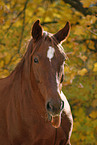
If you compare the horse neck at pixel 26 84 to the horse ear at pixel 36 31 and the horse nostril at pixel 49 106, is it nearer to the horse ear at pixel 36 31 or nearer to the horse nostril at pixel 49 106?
the horse ear at pixel 36 31

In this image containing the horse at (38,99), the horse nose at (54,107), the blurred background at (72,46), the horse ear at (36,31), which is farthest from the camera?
the blurred background at (72,46)

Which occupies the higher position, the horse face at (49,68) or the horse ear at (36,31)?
the horse ear at (36,31)

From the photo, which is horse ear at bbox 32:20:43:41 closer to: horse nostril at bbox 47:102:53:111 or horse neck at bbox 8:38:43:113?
horse neck at bbox 8:38:43:113

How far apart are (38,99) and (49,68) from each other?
433 mm

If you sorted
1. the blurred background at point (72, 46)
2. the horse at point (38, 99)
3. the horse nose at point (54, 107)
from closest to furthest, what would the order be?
the horse nose at point (54, 107), the horse at point (38, 99), the blurred background at point (72, 46)

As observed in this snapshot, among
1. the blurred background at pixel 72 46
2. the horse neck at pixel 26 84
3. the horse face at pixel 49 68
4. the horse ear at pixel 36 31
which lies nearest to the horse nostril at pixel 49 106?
the horse face at pixel 49 68

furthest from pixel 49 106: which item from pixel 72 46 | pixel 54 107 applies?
pixel 72 46

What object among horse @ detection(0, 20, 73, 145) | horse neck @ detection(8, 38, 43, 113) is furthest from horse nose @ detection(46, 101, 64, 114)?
horse neck @ detection(8, 38, 43, 113)

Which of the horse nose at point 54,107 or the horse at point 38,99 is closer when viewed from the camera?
the horse nose at point 54,107

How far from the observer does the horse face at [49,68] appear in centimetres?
240

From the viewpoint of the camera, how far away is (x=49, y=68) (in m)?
2.56

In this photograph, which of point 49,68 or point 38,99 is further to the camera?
point 38,99

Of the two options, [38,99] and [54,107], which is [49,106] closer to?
[54,107]

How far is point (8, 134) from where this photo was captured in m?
2.99
